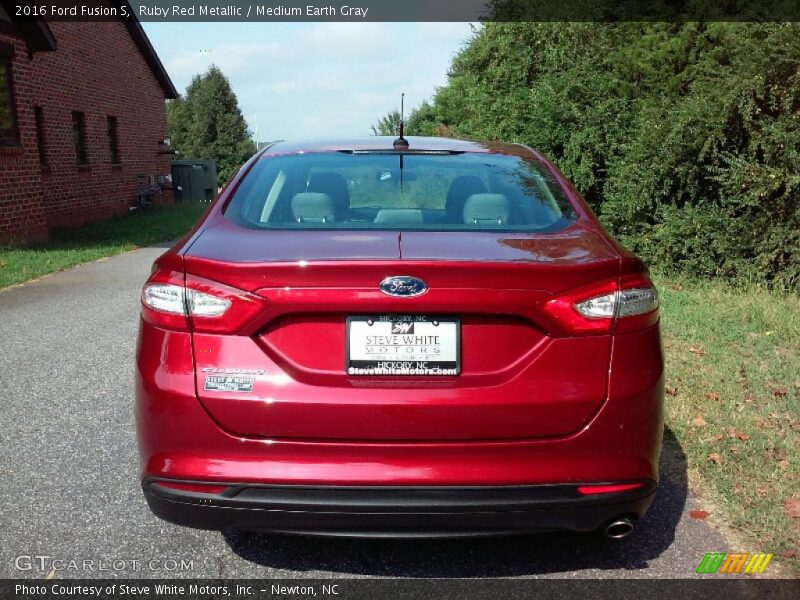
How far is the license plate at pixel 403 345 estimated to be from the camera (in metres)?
2.51

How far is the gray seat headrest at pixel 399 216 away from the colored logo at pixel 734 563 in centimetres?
170

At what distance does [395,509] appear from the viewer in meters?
2.51

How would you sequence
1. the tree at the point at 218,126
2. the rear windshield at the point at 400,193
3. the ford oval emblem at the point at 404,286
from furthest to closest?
the tree at the point at 218,126 < the rear windshield at the point at 400,193 < the ford oval emblem at the point at 404,286

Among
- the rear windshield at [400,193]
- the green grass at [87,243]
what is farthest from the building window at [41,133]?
the rear windshield at [400,193]

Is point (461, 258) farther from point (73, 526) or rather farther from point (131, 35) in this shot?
point (131, 35)

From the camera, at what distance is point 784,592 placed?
9.22 feet

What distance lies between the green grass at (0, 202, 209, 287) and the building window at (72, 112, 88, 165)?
1659 mm

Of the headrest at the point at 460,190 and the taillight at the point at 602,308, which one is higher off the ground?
the headrest at the point at 460,190

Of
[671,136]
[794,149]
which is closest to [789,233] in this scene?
[794,149]

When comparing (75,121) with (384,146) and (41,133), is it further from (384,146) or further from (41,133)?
(384,146)

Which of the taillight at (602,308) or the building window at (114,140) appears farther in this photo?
the building window at (114,140)

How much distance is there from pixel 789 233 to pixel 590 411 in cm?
717

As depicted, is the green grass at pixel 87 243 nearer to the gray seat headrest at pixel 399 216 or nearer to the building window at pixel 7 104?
the building window at pixel 7 104

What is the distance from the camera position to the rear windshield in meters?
3.10
